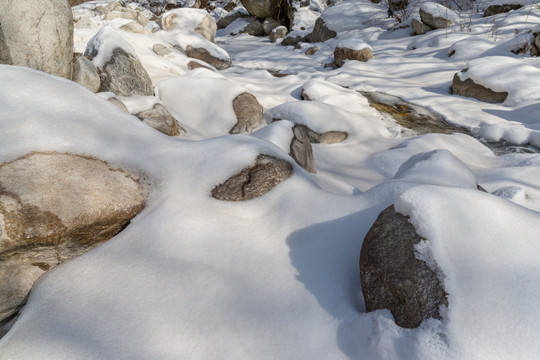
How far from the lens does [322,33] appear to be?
8.48m

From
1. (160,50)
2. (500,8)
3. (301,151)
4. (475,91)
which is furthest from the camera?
(500,8)

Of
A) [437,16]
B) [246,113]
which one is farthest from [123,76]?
[437,16]

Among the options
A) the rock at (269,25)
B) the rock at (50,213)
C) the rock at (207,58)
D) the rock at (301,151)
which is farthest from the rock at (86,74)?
the rock at (269,25)

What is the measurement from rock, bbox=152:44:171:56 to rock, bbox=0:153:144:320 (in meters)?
3.71

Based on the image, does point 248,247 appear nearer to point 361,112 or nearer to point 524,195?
point 524,195

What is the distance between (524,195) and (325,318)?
65.9 inches

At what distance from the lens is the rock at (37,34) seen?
1.97 m

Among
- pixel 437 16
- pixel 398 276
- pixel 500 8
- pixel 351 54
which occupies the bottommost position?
pixel 351 54

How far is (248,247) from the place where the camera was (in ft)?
4.15

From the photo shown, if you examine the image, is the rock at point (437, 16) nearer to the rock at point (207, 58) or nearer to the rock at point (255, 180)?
the rock at point (207, 58)

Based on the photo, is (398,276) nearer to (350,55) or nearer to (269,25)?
(350,55)

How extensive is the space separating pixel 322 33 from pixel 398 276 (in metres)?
8.62

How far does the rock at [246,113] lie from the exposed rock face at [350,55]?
3.51 metres

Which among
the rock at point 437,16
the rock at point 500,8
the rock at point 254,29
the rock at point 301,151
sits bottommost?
the rock at point 254,29
